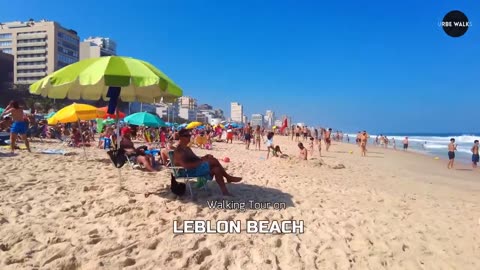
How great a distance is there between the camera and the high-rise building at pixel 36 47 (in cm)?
7631

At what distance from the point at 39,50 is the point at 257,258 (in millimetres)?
89011

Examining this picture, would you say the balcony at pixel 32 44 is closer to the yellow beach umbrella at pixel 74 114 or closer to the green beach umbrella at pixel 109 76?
the yellow beach umbrella at pixel 74 114

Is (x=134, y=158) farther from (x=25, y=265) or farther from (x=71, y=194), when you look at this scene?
(x=25, y=265)

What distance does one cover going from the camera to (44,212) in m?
4.09

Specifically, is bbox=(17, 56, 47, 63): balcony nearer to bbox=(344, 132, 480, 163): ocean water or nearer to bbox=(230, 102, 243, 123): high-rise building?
bbox=(344, 132, 480, 163): ocean water

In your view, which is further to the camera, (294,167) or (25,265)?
(294,167)

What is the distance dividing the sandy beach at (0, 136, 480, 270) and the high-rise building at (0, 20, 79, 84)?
82.1 m

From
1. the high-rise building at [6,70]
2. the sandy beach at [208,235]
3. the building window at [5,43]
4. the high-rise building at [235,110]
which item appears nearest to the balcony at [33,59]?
the building window at [5,43]

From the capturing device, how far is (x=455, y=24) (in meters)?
7.98

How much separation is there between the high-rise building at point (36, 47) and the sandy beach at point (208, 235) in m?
82.1

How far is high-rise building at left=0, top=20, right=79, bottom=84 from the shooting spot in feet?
250

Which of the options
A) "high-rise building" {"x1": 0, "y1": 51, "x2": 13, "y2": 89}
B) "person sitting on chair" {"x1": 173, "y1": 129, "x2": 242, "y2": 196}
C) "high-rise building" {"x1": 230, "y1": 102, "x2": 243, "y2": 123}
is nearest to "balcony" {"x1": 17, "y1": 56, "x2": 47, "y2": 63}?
"high-rise building" {"x1": 0, "y1": 51, "x2": 13, "y2": 89}

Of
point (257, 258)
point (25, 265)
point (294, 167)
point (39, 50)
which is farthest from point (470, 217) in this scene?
point (39, 50)

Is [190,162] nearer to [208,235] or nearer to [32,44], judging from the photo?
[208,235]
